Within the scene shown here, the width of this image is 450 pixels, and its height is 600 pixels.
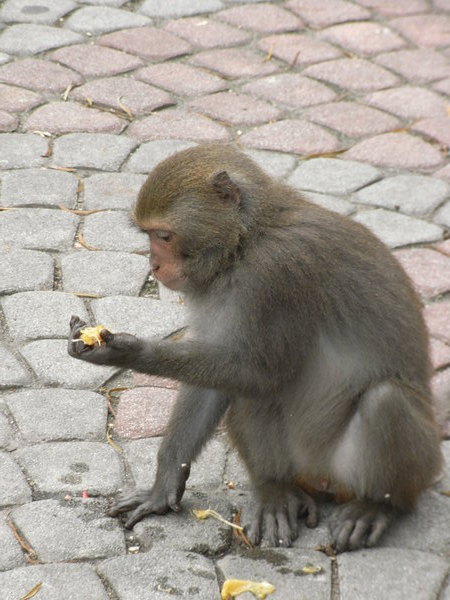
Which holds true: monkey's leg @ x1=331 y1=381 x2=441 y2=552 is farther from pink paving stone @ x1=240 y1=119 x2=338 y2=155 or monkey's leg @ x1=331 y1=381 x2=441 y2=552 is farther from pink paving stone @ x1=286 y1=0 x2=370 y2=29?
pink paving stone @ x1=286 y1=0 x2=370 y2=29

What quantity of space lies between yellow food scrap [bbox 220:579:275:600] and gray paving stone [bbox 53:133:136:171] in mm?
3399

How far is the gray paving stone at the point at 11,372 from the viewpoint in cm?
513

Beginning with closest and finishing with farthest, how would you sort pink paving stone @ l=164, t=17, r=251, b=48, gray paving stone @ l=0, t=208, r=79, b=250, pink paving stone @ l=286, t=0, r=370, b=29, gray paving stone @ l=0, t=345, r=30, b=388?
gray paving stone @ l=0, t=345, r=30, b=388 < gray paving stone @ l=0, t=208, r=79, b=250 < pink paving stone @ l=164, t=17, r=251, b=48 < pink paving stone @ l=286, t=0, r=370, b=29

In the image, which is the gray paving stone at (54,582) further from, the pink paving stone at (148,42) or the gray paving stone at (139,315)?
the pink paving stone at (148,42)

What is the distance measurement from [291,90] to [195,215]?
149 inches

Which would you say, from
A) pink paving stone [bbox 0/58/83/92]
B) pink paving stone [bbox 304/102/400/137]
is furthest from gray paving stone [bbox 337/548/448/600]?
pink paving stone [bbox 0/58/83/92]

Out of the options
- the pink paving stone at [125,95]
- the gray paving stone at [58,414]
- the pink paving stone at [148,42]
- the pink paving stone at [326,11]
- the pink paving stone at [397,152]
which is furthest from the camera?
the pink paving stone at [326,11]

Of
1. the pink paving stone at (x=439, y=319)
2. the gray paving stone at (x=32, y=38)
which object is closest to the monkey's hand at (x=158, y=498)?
the pink paving stone at (x=439, y=319)

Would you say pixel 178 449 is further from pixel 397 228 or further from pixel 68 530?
pixel 397 228

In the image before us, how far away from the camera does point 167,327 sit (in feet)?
18.4

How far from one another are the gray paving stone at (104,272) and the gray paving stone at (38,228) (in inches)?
6.2

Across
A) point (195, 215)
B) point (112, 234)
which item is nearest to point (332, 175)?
point (112, 234)

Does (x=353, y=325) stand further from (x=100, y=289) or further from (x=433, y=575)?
(x=100, y=289)

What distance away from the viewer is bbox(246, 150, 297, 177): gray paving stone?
22.6 ft
